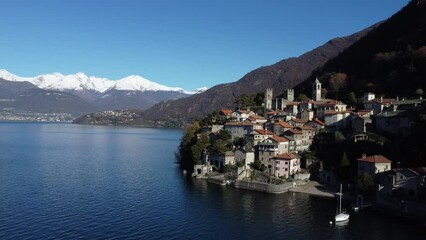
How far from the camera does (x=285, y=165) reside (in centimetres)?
6194

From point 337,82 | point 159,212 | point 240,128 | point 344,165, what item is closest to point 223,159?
point 240,128

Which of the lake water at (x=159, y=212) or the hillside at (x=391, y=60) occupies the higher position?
the hillside at (x=391, y=60)

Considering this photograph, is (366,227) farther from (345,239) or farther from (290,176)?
(290,176)

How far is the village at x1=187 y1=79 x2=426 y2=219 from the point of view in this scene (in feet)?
157

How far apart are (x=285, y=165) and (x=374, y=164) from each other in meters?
13.2

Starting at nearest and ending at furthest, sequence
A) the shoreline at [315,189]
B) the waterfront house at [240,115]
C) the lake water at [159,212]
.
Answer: the lake water at [159,212]
the shoreline at [315,189]
the waterfront house at [240,115]

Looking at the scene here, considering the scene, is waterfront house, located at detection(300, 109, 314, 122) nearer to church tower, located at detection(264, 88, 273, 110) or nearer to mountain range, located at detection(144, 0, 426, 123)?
church tower, located at detection(264, 88, 273, 110)

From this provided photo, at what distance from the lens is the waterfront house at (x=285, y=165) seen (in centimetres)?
6172

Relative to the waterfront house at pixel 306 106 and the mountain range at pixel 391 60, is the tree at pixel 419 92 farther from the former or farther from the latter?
the waterfront house at pixel 306 106

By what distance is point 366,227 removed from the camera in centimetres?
4175

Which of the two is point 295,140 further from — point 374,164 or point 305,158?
point 374,164

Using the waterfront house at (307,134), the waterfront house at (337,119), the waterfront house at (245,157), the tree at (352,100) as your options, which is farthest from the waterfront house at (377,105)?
the waterfront house at (245,157)

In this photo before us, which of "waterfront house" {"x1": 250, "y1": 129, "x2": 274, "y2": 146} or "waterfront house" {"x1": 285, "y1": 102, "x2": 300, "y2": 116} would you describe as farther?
"waterfront house" {"x1": 285, "y1": 102, "x2": 300, "y2": 116}

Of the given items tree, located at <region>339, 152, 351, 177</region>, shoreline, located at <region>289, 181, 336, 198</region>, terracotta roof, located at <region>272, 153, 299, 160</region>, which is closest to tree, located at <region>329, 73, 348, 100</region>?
terracotta roof, located at <region>272, 153, 299, 160</region>
